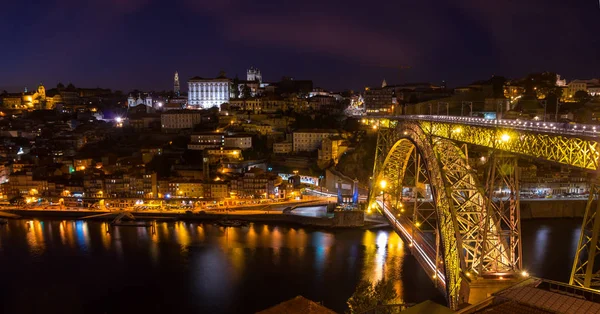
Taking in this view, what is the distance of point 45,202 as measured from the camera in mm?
19172

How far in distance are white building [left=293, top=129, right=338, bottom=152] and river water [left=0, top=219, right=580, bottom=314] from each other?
6.78 meters

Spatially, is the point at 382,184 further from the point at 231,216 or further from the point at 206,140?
the point at 206,140

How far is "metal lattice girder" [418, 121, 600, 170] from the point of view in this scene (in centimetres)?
330

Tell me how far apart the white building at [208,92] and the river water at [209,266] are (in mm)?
16513

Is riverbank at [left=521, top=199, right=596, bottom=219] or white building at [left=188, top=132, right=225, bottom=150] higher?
white building at [left=188, top=132, right=225, bottom=150]

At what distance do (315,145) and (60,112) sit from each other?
20951 millimetres

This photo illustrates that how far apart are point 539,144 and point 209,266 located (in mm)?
8945

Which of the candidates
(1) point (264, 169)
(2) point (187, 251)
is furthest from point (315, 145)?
(2) point (187, 251)

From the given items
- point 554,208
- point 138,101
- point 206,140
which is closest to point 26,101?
point 138,101

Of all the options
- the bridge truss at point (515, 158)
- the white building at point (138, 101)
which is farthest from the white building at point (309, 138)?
the white building at point (138, 101)

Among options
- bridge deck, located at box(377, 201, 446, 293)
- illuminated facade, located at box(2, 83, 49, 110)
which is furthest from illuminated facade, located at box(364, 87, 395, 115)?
illuminated facade, located at box(2, 83, 49, 110)

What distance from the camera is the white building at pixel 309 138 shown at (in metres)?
21.3

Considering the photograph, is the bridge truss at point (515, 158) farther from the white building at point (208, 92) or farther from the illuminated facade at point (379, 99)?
the white building at point (208, 92)

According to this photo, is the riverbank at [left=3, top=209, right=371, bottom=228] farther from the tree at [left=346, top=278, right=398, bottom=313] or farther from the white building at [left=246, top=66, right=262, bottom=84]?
the white building at [left=246, top=66, right=262, bottom=84]
